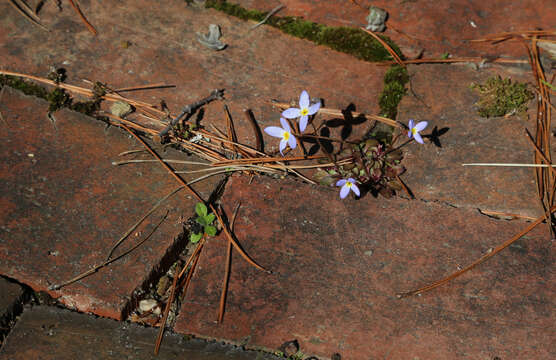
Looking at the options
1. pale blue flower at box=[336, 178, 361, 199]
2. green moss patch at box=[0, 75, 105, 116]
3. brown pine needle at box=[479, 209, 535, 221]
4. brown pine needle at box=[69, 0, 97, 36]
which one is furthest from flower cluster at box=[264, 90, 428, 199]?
brown pine needle at box=[69, 0, 97, 36]

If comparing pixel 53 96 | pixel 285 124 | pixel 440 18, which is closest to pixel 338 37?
pixel 440 18

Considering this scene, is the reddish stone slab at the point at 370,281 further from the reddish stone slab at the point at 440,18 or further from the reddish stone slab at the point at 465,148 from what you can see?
the reddish stone slab at the point at 440,18

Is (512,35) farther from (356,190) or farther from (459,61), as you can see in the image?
(356,190)

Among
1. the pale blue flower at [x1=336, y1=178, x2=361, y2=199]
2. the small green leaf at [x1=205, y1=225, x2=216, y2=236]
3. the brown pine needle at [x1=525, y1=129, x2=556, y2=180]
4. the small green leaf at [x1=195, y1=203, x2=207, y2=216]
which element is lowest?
the small green leaf at [x1=205, y1=225, x2=216, y2=236]

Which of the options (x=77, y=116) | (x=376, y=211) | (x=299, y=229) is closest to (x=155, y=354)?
(x=299, y=229)

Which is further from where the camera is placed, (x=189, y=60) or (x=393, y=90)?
(x=189, y=60)

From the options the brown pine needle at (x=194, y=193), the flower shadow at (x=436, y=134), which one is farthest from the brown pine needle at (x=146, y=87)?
the flower shadow at (x=436, y=134)

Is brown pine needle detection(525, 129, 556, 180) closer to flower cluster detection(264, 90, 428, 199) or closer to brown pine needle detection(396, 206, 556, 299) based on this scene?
brown pine needle detection(396, 206, 556, 299)
